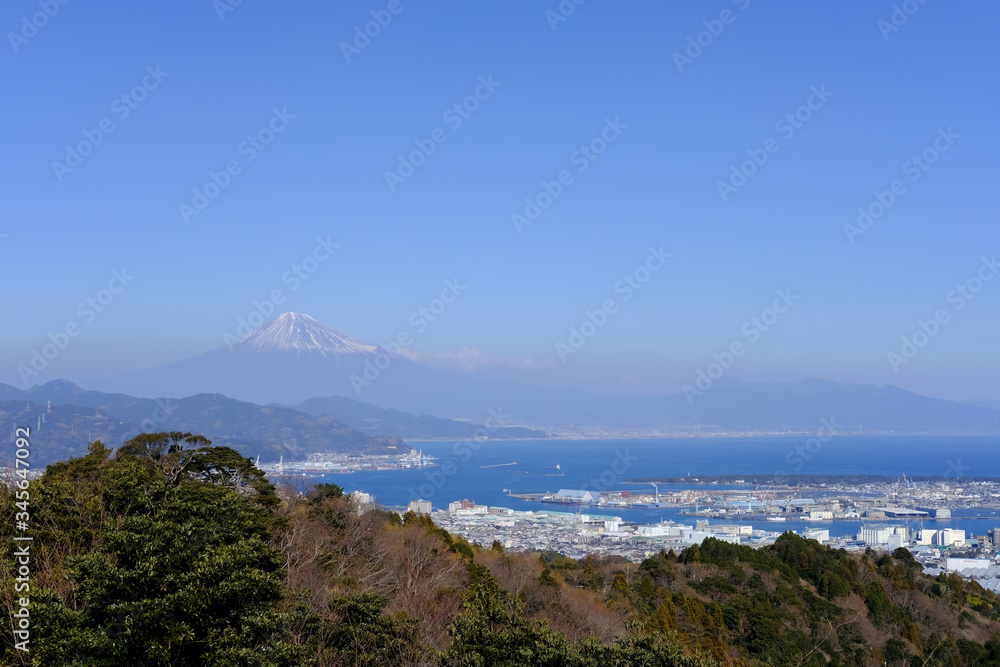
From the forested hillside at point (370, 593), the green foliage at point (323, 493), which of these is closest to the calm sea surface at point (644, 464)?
the forested hillside at point (370, 593)

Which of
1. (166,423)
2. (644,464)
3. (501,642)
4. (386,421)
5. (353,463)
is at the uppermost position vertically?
(166,423)

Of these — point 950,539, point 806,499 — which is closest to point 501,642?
point 950,539

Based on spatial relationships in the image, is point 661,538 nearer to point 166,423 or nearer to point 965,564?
point 965,564

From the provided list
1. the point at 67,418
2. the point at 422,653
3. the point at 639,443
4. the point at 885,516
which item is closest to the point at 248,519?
the point at 422,653

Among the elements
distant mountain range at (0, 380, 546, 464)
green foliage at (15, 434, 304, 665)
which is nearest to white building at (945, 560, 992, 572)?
green foliage at (15, 434, 304, 665)

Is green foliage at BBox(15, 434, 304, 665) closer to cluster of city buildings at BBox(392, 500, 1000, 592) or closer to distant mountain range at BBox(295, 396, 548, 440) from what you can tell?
cluster of city buildings at BBox(392, 500, 1000, 592)

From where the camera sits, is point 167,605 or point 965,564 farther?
point 965,564
